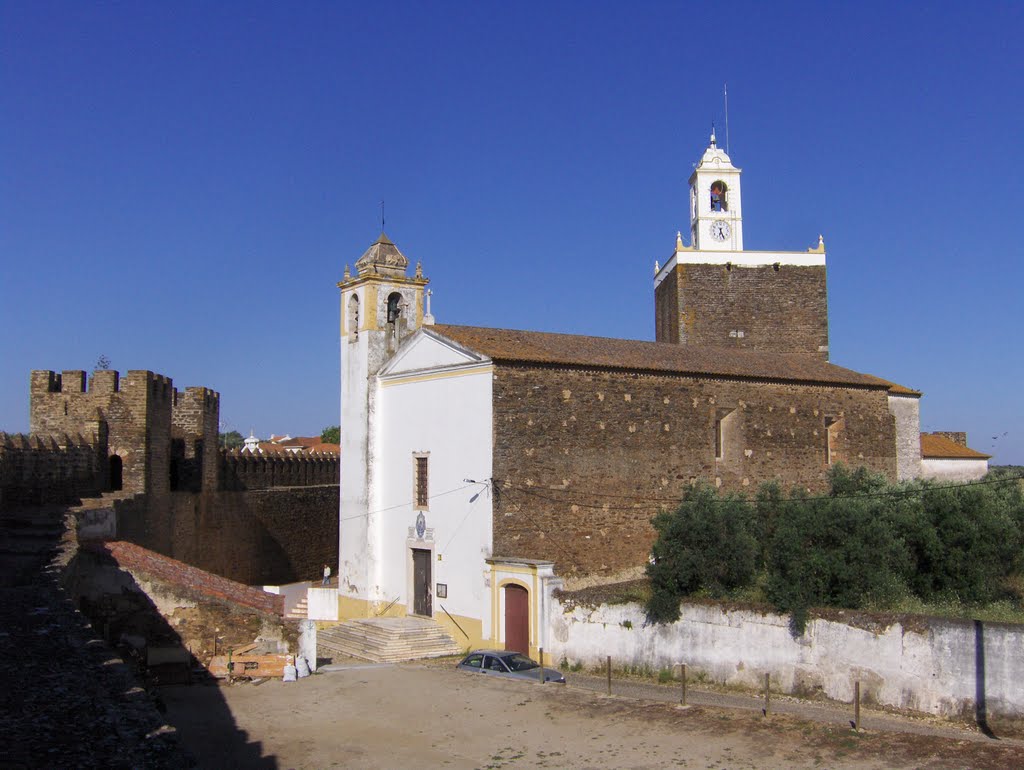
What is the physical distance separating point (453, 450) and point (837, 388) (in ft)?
42.8

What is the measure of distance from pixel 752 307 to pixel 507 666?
20951 millimetres

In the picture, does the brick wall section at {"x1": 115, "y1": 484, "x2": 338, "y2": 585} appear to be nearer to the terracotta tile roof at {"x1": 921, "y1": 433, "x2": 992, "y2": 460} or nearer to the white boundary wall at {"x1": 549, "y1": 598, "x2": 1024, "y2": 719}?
the white boundary wall at {"x1": 549, "y1": 598, "x2": 1024, "y2": 719}

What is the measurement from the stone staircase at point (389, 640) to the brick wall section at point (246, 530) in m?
5.13

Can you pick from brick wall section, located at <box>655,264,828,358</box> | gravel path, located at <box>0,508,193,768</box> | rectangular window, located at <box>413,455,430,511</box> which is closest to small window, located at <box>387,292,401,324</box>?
rectangular window, located at <box>413,455,430,511</box>

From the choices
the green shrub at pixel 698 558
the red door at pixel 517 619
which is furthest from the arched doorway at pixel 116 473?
the green shrub at pixel 698 558

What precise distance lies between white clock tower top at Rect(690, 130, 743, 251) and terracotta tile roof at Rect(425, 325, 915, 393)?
653cm

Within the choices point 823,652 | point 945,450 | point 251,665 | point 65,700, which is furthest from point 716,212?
point 65,700

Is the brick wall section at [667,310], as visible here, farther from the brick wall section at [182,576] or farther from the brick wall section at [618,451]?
the brick wall section at [182,576]

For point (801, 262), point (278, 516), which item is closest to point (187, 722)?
point (278, 516)

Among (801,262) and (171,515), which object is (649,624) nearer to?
(171,515)

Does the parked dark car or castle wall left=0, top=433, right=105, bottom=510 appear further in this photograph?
the parked dark car

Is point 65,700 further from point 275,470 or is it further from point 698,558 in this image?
point 275,470

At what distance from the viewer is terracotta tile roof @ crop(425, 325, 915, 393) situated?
24984mm

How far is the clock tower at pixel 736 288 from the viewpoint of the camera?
119 ft
